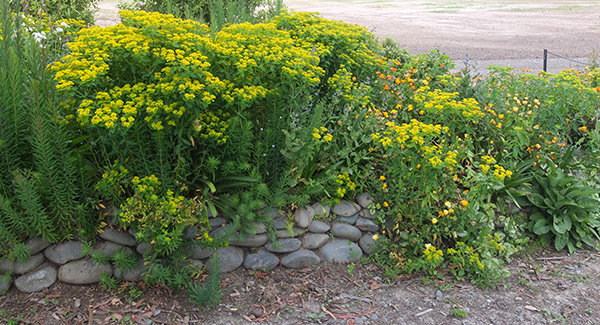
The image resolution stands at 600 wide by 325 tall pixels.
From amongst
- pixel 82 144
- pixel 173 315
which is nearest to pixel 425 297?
pixel 173 315

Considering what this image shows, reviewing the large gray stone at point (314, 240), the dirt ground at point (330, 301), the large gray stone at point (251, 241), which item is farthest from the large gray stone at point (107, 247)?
the large gray stone at point (314, 240)

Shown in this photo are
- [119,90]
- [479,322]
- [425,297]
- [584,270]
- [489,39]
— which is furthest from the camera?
[489,39]

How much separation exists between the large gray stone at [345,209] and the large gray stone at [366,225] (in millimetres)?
86

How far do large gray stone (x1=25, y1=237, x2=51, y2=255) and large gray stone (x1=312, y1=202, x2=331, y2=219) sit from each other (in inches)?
76.3

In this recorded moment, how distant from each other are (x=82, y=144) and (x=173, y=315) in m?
1.44

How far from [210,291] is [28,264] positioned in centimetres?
131

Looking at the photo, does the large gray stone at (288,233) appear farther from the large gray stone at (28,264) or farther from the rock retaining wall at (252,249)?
the large gray stone at (28,264)

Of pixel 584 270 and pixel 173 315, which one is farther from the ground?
pixel 173 315

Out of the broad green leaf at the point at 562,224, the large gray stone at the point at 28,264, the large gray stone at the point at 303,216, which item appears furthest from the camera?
the broad green leaf at the point at 562,224

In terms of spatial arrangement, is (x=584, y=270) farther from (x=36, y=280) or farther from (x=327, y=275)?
(x=36, y=280)

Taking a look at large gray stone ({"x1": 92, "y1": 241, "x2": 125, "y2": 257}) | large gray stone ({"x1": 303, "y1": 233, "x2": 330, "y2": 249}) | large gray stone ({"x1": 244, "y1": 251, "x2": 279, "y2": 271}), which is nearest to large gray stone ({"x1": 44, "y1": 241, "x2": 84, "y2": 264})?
large gray stone ({"x1": 92, "y1": 241, "x2": 125, "y2": 257})

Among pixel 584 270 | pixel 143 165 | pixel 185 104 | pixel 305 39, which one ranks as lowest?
pixel 584 270

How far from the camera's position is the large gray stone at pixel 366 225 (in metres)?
3.85

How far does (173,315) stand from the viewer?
123 inches
